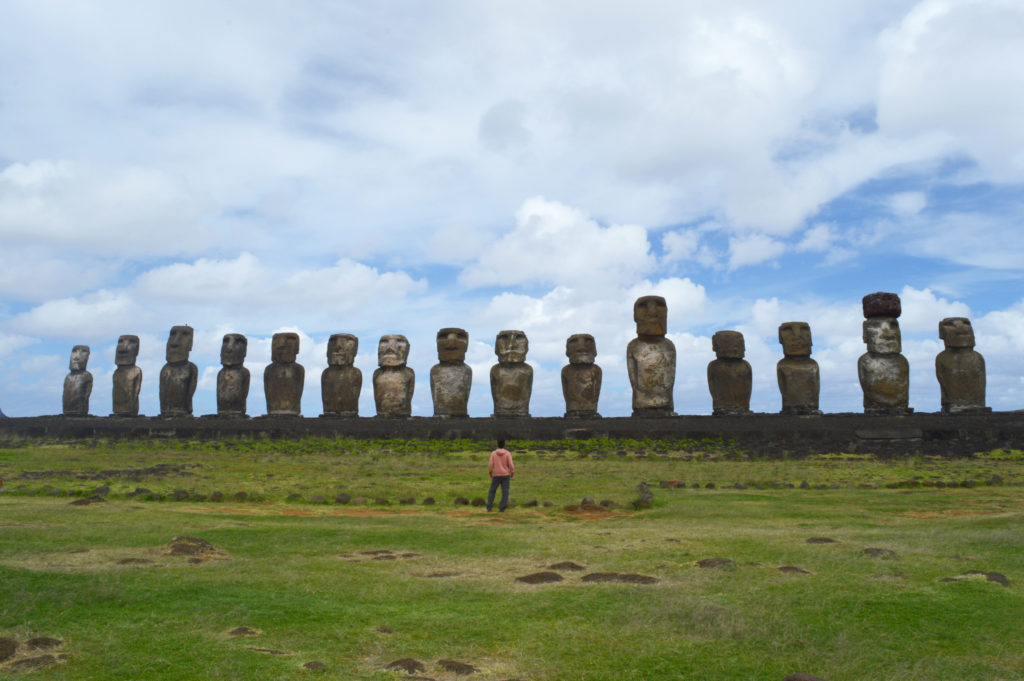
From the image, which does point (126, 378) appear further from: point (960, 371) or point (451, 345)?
point (960, 371)

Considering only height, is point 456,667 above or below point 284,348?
below

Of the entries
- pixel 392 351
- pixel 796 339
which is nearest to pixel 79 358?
pixel 392 351

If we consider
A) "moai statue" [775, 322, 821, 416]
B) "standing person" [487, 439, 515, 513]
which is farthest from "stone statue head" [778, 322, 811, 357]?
"standing person" [487, 439, 515, 513]

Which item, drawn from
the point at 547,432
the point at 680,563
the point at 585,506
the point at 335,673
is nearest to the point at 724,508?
the point at 585,506

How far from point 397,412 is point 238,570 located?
17.7 metres

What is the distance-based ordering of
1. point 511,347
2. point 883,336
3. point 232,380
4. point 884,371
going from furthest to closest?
1. point 232,380
2. point 511,347
3. point 883,336
4. point 884,371

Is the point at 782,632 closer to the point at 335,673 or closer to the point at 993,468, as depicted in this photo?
the point at 335,673

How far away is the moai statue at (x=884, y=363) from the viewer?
860 inches

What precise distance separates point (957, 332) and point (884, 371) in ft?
7.68

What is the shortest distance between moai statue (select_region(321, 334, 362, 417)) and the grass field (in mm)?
11855

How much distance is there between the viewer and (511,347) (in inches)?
920

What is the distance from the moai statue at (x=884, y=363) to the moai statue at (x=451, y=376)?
1041 cm

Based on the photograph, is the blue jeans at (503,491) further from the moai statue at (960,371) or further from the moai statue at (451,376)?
the moai statue at (960,371)

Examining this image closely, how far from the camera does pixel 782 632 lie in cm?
500
